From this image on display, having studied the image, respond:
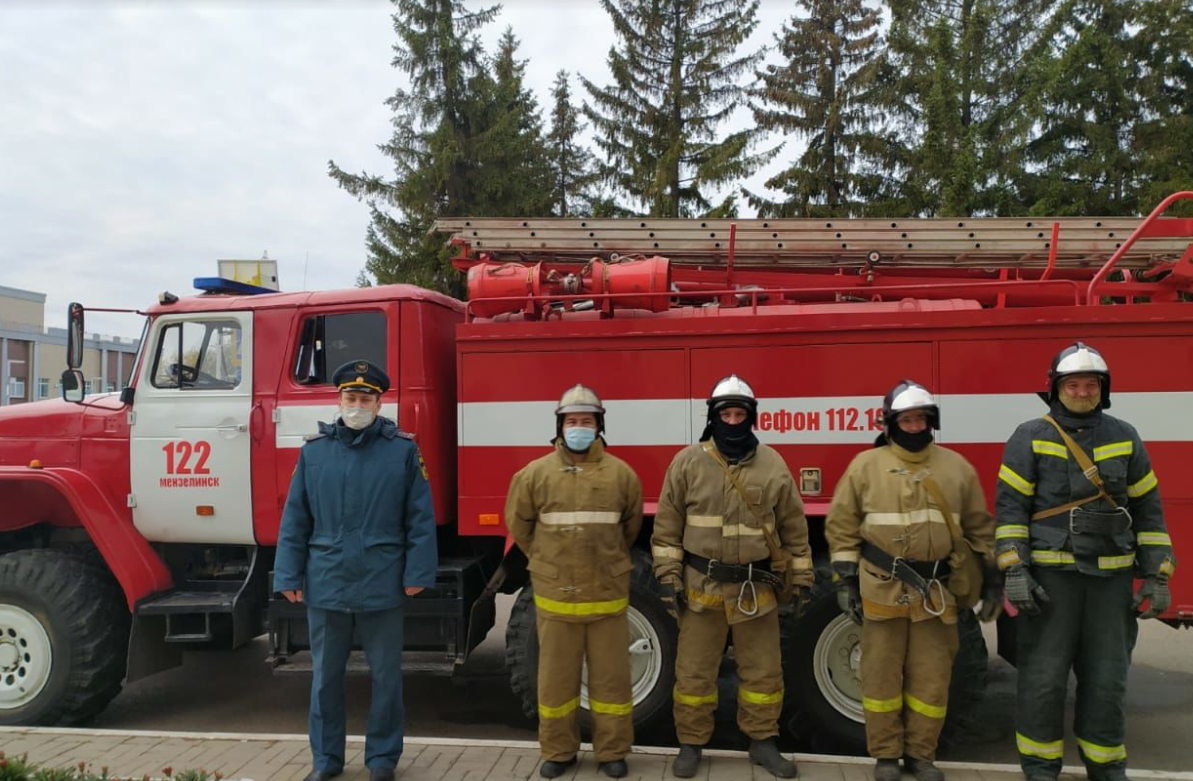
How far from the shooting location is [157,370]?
197 inches

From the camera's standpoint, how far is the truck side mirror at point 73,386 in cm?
484

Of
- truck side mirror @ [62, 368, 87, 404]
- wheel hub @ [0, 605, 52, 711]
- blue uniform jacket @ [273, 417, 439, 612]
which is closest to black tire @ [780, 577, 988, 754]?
blue uniform jacket @ [273, 417, 439, 612]

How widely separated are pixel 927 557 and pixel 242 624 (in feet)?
12.8

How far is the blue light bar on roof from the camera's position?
16.9 ft

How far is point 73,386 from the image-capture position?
494cm

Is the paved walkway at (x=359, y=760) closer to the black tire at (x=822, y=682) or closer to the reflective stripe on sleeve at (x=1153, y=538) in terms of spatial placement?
the black tire at (x=822, y=682)

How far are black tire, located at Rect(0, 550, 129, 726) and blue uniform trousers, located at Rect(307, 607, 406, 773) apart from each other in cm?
191

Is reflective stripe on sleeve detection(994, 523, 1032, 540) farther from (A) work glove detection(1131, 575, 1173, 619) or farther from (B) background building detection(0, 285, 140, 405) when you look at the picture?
(B) background building detection(0, 285, 140, 405)

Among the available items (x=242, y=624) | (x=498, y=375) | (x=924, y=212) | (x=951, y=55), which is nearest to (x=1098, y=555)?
(x=498, y=375)

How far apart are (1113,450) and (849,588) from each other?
4.33ft

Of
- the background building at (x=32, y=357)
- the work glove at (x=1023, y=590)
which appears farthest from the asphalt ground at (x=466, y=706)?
the background building at (x=32, y=357)

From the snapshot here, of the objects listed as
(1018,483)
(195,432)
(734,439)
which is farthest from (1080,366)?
(195,432)

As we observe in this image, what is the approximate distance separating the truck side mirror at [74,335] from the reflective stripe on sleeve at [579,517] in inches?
124

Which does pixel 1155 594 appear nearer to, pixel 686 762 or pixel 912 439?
pixel 912 439
